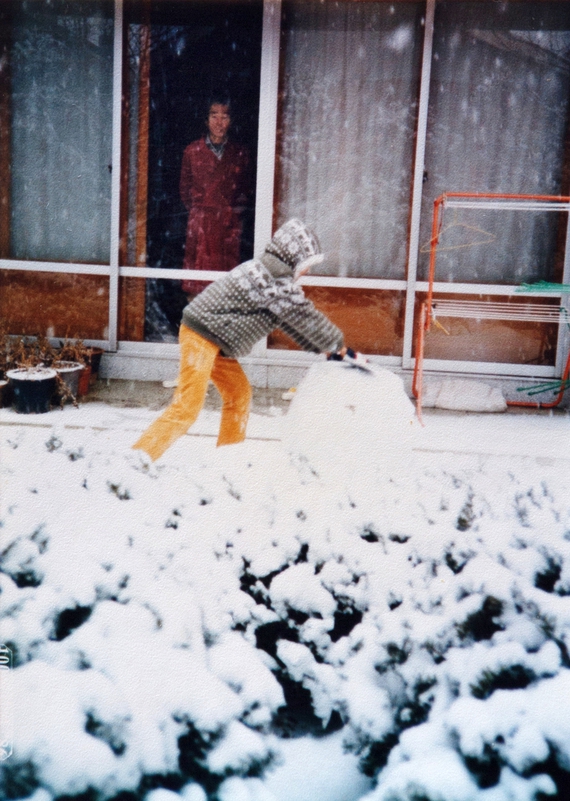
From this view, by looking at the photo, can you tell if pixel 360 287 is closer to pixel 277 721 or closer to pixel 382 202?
pixel 382 202

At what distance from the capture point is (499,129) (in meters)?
5.01

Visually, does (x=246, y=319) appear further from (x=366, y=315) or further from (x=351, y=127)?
(x=351, y=127)

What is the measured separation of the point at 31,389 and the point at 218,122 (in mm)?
2555

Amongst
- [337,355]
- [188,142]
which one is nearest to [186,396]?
[337,355]

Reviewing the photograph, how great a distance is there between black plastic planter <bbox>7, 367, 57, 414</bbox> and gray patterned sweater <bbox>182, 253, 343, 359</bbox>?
70.1 inches

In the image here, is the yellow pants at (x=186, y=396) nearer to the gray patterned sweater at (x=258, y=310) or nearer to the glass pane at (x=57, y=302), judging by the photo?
the gray patterned sweater at (x=258, y=310)

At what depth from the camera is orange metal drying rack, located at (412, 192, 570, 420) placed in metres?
4.48

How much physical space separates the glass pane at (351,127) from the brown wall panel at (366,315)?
17 cm

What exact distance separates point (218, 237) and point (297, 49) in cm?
150

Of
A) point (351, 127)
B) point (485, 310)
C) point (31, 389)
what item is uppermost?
point (351, 127)

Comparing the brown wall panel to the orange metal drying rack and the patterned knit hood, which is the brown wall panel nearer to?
the orange metal drying rack

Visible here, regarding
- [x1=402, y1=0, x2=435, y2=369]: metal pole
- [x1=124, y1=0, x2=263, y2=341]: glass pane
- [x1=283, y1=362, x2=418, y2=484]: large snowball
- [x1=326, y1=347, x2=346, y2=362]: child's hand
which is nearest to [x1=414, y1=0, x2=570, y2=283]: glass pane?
[x1=402, y1=0, x2=435, y2=369]: metal pole

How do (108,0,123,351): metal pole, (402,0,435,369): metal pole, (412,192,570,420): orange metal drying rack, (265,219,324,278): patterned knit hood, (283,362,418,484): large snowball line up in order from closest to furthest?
1. (283,362,418,484): large snowball
2. (265,219,324,278): patterned knit hood
3. (412,192,570,420): orange metal drying rack
4. (402,0,435,369): metal pole
5. (108,0,123,351): metal pole

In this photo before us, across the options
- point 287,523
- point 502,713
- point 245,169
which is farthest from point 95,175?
point 502,713
